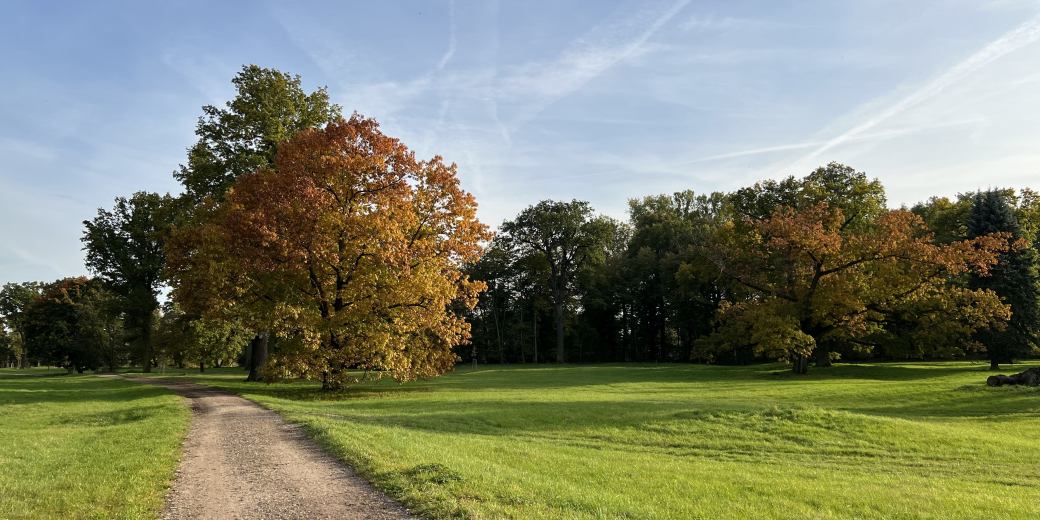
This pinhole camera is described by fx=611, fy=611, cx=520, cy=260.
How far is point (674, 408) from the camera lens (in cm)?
2075

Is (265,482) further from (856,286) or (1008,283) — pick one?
(1008,283)

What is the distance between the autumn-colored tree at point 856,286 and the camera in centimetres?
3938

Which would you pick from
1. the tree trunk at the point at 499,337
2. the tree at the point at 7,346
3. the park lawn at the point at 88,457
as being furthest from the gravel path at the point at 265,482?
the tree at the point at 7,346

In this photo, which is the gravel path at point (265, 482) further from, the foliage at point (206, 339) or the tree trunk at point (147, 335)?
the tree trunk at point (147, 335)

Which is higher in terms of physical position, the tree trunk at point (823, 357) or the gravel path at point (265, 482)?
the gravel path at point (265, 482)

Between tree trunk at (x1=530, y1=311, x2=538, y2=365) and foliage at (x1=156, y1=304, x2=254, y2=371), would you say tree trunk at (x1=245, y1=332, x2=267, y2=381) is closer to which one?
foliage at (x1=156, y1=304, x2=254, y2=371)

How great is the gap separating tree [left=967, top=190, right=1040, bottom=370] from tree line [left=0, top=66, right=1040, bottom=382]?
0.46 ft

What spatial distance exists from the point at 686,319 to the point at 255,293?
52049 millimetres

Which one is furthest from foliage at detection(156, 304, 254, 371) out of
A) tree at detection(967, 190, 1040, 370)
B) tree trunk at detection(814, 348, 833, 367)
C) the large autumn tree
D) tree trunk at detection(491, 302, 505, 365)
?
tree at detection(967, 190, 1040, 370)

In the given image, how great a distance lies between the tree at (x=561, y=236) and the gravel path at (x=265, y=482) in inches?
2218

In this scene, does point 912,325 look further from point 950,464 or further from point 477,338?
point 477,338

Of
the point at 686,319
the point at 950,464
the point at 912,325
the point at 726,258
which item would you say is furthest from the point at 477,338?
the point at 950,464

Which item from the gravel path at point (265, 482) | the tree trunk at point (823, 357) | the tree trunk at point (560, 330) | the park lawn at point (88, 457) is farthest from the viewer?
the tree trunk at point (560, 330)

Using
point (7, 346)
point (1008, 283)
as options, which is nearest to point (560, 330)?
point (1008, 283)
